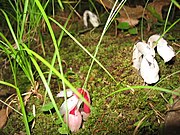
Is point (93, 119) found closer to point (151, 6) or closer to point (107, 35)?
point (107, 35)

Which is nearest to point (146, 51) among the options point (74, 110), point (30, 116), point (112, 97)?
point (112, 97)

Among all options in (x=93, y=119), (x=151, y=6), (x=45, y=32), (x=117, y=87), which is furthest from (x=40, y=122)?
(x=151, y=6)

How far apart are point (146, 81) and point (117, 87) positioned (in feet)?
0.37

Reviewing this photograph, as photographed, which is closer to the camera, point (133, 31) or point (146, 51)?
point (146, 51)

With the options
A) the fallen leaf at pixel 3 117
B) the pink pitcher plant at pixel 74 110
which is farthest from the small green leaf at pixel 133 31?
the fallen leaf at pixel 3 117

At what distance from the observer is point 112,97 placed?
1.27m

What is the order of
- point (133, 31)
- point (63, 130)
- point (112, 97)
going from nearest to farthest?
1. point (63, 130)
2. point (112, 97)
3. point (133, 31)

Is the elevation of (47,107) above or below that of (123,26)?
below

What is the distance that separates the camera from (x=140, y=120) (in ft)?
3.84

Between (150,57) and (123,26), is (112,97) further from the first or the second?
(123,26)

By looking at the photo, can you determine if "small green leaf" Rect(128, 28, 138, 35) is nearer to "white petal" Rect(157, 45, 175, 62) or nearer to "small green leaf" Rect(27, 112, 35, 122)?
"white petal" Rect(157, 45, 175, 62)

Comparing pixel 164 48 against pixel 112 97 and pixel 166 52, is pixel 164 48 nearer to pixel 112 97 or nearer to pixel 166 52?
pixel 166 52

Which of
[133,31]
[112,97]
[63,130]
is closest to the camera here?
[63,130]

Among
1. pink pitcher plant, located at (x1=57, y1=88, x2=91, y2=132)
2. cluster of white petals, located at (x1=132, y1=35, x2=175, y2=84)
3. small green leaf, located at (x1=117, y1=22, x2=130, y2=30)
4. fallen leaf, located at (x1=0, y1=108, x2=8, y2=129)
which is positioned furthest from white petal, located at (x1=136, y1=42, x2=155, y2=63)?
fallen leaf, located at (x1=0, y1=108, x2=8, y2=129)
